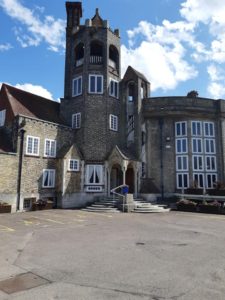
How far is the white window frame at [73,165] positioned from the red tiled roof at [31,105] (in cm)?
469

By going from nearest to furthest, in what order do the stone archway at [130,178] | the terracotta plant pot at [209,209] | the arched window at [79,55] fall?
the terracotta plant pot at [209,209]
the stone archway at [130,178]
the arched window at [79,55]

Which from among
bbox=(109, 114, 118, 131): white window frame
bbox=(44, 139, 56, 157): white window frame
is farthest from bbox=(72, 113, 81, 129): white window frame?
bbox=(44, 139, 56, 157): white window frame

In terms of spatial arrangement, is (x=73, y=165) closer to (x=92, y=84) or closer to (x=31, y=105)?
(x=31, y=105)

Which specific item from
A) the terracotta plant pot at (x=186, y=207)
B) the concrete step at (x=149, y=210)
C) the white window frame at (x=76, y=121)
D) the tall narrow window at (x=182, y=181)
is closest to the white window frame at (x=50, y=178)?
the white window frame at (x=76, y=121)

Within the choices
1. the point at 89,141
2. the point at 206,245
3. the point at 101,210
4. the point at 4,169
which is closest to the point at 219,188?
the point at 101,210

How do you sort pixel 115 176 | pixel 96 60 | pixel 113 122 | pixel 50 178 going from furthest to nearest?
pixel 96 60
pixel 115 176
pixel 113 122
pixel 50 178

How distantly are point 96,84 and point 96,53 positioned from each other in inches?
233

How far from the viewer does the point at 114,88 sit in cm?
2845

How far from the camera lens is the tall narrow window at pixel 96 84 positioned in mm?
27188

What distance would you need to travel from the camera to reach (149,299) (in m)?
5.07

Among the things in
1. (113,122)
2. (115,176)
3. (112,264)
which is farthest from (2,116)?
(112,264)

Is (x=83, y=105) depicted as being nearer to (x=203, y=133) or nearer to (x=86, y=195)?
(x=86, y=195)

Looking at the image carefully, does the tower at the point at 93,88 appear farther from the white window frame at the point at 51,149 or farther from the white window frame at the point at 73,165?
the white window frame at the point at 51,149

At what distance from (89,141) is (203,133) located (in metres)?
12.5
